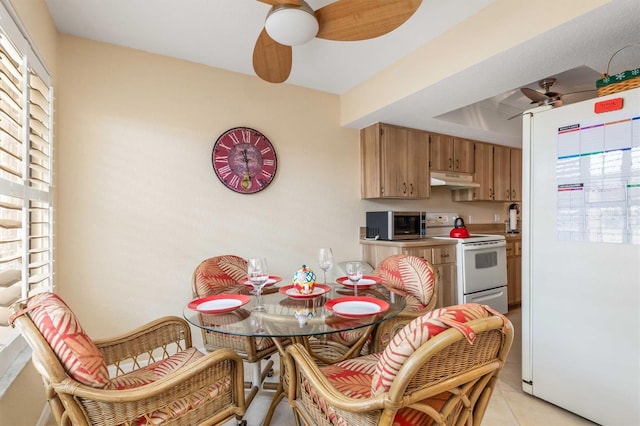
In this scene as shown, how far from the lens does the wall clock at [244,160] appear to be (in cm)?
265

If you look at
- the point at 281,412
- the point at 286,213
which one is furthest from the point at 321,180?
the point at 281,412

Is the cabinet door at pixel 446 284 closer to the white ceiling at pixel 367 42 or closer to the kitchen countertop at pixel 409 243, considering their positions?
the kitchen countertop at pixel 409 243

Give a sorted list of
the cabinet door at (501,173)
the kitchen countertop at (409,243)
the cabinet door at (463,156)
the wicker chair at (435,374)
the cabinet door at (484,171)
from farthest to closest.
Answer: the cabinet door at (501,173), the cabinet door at (484,171), the cabinet door at (463,156), the kitchen countertop at (409,243), the wicker chair at (435,374)

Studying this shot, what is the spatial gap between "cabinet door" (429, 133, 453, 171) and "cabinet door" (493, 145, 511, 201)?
0.90 meters

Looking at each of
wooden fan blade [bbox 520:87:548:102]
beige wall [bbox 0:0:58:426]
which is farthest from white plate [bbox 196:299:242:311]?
Answer: wooden fan blade [bbox 520:87:548:102]

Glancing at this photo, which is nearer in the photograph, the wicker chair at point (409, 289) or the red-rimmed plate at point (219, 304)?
the red-rimmed plate at point (219, 304)

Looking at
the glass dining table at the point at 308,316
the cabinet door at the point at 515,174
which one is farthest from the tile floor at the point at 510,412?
the cabinet door at the point at 515,174

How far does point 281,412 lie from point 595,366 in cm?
178

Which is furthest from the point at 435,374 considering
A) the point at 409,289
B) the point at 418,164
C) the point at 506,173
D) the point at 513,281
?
the point at 506,173

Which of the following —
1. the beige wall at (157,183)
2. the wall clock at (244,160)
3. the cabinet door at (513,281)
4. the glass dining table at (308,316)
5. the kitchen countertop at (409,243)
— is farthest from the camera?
the cabinet door at (513,281)

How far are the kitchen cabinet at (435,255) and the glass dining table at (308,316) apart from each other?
4.08ft

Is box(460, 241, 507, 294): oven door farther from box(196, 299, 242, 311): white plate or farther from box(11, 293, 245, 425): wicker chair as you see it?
box(11, 293, 245, 425): wicker chair

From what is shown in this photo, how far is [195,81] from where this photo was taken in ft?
8.44

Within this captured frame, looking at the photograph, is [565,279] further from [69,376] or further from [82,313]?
[82,313]
